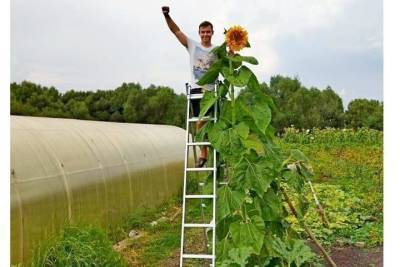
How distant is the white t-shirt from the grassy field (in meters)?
1.06

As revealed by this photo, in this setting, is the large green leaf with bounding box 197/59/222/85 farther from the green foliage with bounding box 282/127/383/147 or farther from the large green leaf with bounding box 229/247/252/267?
the green foliage with bounding box 282/127/383/147

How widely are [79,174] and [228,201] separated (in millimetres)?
1667

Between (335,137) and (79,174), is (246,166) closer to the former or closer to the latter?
(79,174)

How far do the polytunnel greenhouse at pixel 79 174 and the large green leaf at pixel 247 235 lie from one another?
47.0 inches

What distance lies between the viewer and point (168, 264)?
4.01m

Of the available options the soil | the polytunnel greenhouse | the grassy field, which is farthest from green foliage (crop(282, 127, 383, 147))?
the soil

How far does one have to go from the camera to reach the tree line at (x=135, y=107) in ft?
17.2

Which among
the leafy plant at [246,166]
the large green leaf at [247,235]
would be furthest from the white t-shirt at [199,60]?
the large green leaf at [247,235]

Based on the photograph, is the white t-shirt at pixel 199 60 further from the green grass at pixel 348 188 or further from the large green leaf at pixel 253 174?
the green grass at pixel 348 188

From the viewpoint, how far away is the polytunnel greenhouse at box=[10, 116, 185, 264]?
335 centimetres

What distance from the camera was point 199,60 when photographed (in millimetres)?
3197
